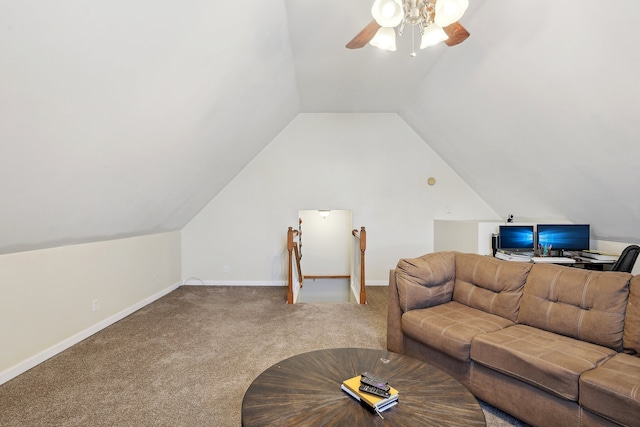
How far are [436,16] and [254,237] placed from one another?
432 centimetres

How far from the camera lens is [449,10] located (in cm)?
187

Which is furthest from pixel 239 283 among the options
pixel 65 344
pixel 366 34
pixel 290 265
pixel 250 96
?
pixel 366 34

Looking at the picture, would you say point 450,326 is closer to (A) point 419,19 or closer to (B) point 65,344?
(A) point 419,19

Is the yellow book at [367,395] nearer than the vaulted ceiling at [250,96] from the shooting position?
Yes

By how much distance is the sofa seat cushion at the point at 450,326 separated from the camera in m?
2.22

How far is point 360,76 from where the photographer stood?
158 inches

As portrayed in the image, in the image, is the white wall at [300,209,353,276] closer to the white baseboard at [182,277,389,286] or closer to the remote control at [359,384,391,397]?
the white baseboard at [182,277,389,286]

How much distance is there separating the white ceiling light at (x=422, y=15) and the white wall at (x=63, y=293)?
127 inches

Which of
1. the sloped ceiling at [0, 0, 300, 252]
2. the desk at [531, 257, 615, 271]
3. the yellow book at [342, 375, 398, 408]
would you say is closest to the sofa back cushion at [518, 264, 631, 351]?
the yellow book at [342, 375, 398, 408]

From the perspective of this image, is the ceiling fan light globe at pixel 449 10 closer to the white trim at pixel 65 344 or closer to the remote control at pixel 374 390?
the remote control at pixel 374 390

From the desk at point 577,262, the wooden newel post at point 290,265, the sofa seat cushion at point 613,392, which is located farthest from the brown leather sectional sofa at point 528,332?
the wooden newel post at point 290,265

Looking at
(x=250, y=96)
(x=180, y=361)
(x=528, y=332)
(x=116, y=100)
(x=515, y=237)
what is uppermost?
(x=250, y=96)

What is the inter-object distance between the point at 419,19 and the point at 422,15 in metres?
0.03

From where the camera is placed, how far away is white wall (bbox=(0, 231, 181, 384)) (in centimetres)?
259
